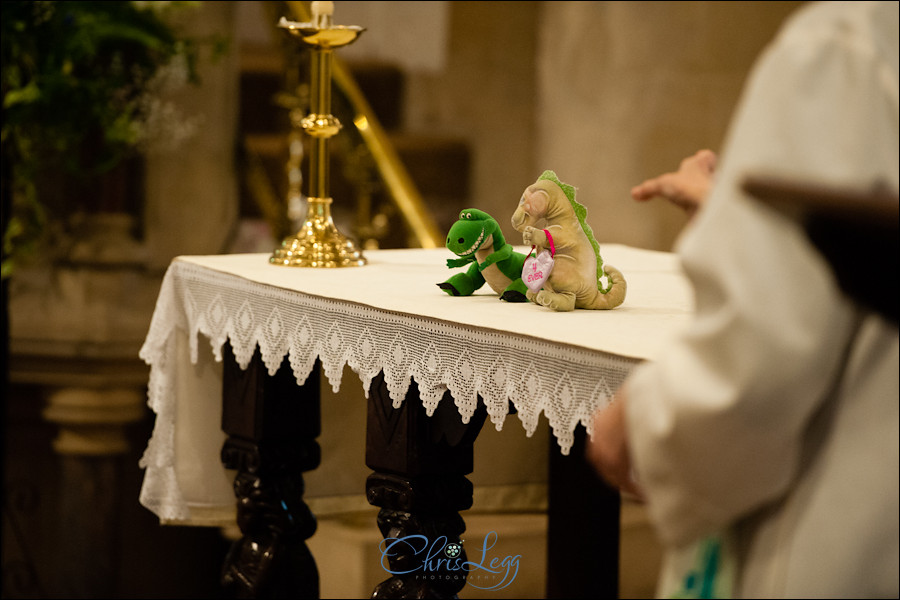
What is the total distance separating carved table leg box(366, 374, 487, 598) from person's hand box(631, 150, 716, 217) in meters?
0.62

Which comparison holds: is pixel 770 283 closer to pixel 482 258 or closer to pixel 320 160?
pixel 482 258

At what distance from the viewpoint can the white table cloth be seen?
143 cm

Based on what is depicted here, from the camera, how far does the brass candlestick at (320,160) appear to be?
7.82 ft

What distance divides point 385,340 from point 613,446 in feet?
2.65

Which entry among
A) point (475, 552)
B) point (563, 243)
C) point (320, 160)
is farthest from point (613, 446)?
point (475, 552)

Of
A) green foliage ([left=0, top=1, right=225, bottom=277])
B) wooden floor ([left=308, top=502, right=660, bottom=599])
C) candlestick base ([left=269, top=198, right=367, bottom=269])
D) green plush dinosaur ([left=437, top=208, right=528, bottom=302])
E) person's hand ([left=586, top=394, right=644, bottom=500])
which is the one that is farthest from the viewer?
green foliage ([left=0, top=1, right=225, bottom=277])

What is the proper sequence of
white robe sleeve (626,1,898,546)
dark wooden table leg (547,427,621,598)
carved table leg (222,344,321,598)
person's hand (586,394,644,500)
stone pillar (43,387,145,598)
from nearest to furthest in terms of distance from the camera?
white robe sleeve (626,1,898,546), person's hand (586,394,644,500), carved table leg (222,344,321,598), dark wooden table leg (547,427,621,598), stone pillar (43,387,145,598)

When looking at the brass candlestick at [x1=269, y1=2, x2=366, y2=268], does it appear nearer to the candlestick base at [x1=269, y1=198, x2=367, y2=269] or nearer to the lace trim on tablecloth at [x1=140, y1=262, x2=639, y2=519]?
the candlestick base at [x1=269, y1=198, x2=367, y2=269]

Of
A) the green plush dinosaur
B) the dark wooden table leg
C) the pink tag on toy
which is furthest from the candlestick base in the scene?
the pink tag on toy

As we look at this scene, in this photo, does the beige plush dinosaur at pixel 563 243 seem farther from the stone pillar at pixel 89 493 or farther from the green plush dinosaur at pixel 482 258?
the stone pillar at pixel 89 493

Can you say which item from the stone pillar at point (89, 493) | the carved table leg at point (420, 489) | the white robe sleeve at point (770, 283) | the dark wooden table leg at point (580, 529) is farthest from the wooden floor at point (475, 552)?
the white robe sleeve at point (770, 283)

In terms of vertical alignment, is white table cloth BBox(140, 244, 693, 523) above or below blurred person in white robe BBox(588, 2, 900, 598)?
below

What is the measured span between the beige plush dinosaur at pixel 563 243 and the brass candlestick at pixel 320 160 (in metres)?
0.80

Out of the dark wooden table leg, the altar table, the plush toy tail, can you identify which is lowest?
the dark wooden table leg
